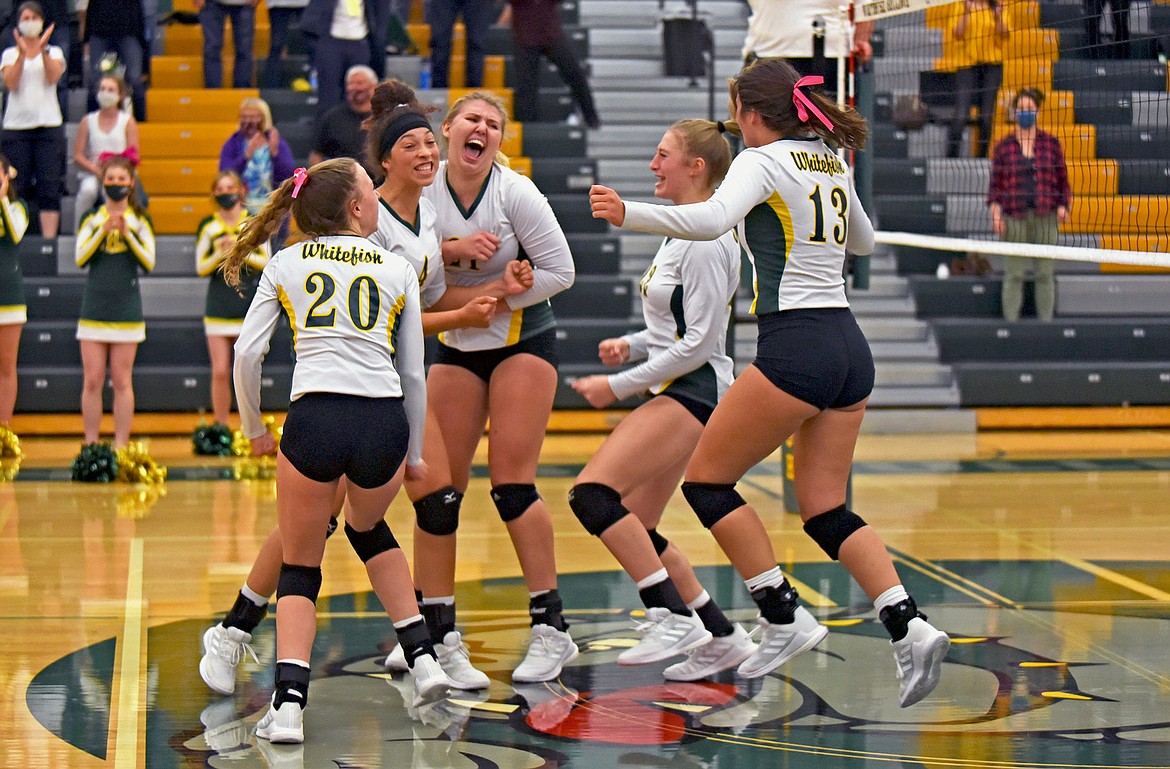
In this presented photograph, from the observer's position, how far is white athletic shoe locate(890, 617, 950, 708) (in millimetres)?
4352

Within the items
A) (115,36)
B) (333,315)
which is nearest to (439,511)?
(333,315)

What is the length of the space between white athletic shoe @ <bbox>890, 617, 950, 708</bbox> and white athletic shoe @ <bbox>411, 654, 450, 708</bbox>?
1.29 m

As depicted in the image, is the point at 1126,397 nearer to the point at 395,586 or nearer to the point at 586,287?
the point at 586,287

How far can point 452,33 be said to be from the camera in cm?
1390

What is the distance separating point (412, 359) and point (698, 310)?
3.63 ft

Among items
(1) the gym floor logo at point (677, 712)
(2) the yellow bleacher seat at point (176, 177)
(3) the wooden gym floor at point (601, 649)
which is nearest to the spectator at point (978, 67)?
(3) the wooden gym floor at point (601, 649)

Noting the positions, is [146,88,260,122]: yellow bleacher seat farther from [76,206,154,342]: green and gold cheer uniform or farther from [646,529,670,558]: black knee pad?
[646,529,670,558]: black knee pad

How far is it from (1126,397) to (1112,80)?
10.5ft

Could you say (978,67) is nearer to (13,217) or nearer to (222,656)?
(13,217)

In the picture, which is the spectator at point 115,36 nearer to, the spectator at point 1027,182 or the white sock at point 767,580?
the spectator at point 1027,182

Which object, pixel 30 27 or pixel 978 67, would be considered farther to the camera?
pixel 978 67

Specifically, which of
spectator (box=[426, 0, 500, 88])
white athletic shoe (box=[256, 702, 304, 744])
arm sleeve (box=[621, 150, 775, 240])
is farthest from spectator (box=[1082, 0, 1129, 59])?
white athletic shoe (box=[256, 702, 304, 744])

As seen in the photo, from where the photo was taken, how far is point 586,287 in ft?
40.8

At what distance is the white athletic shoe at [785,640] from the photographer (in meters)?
4.73
